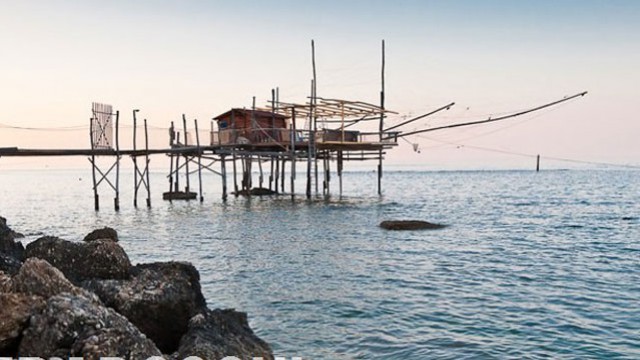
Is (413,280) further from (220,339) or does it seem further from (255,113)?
(255,113)

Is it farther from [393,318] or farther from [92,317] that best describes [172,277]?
[393,318]

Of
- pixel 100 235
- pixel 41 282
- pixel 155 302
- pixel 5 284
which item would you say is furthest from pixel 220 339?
pixel 100 235

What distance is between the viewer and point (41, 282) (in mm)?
6793

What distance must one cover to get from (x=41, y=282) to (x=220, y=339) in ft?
7.75

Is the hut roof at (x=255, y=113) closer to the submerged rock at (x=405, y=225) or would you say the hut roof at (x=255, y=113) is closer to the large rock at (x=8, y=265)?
the submerged rock at (x=405, y=225)

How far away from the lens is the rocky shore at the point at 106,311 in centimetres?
576

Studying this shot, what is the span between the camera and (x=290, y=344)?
9688 mm

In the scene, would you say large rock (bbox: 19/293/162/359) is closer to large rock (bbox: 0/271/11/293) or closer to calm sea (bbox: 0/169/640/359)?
large rock (bbox: 0/271/11/293)

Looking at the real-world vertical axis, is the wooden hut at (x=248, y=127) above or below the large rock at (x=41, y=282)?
above

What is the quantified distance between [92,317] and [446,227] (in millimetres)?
23727

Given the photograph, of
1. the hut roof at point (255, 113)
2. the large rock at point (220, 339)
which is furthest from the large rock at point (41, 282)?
the hut roof at point (255, 113)

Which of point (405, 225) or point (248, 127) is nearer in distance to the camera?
point (405, 225)

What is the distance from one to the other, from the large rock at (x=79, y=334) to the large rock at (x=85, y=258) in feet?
9.04

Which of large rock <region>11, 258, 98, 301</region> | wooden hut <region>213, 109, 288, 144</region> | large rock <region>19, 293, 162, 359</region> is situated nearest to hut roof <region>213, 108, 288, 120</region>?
wooden hut <region>213, 109, 288, 144</region>
